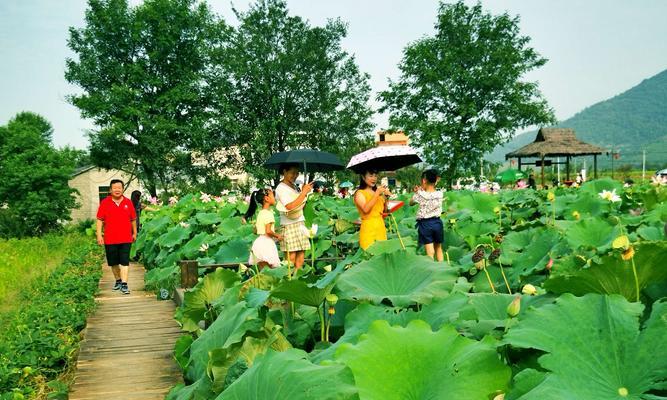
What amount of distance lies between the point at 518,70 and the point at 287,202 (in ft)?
87.2

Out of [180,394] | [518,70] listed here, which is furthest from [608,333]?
[518,70]

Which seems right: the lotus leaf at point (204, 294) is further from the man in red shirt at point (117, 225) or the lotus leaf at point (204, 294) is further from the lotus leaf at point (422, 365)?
the man in red shirt at point (117, 225)

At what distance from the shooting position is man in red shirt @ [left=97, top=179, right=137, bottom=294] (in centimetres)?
726

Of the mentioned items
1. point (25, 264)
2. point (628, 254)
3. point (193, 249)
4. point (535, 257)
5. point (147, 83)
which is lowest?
point (25, 264)

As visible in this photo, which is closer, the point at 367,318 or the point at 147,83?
the point at 367,318

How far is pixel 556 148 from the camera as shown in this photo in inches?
1125

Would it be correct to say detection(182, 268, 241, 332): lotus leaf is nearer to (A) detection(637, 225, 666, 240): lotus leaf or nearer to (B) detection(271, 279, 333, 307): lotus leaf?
(B) detection(271, 279, 333, 307): lotus leaf

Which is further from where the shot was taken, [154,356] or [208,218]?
[208,218]

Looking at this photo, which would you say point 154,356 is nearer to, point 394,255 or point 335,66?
point 394,255

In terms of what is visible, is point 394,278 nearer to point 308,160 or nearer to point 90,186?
point 308,160

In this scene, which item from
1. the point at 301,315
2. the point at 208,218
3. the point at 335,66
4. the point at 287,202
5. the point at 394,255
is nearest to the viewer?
the point at 394,255

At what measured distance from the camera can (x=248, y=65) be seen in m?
30.8

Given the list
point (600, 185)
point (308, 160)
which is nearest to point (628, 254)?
point (308, 160)

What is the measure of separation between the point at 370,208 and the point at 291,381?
3.75 meters
